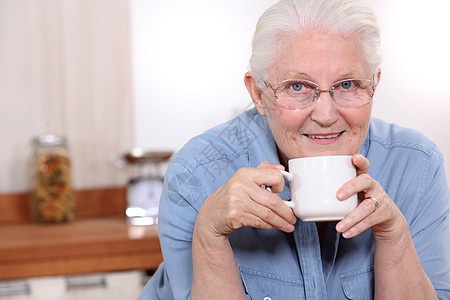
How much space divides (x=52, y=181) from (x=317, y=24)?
1.26 metres

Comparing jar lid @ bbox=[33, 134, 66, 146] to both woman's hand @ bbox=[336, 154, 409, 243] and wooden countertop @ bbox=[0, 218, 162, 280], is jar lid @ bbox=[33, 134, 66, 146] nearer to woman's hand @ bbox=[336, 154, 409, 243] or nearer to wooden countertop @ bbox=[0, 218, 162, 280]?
wooden countertop @ bbox=[0, 218, 162, 280]

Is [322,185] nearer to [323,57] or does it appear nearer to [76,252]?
[323,57]

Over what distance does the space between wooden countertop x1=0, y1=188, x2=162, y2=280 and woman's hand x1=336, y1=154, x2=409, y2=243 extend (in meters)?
0.92

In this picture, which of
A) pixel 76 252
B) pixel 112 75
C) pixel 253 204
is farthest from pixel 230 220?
pixel 112 75

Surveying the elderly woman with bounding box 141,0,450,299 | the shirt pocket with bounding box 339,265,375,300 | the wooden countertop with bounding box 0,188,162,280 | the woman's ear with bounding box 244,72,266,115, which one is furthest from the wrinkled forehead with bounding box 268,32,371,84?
the wooden countertop with bounding box 0,188,162,280

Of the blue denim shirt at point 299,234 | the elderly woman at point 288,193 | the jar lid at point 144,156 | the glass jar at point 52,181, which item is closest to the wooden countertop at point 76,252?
the glass jar at point 52,181

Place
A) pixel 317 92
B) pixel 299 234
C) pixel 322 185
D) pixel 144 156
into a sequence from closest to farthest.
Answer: pixel 322 185 < pixel 317 92 < pixel 299 234 < pixel 144 156

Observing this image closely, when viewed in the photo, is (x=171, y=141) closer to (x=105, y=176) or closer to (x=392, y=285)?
(x=105, y=176)

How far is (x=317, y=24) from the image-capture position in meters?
0.83

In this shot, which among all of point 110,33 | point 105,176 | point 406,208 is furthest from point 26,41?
point 406,208

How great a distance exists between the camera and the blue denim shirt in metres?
0.91

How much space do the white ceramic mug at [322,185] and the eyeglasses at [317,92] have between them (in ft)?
0.47

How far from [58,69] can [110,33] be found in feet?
0.72

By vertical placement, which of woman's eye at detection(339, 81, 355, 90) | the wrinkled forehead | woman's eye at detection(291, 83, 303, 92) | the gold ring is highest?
the wrinkled forehead
